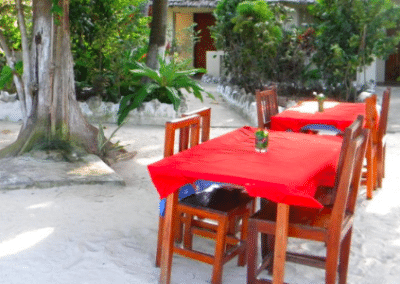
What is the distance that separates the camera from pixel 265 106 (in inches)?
223

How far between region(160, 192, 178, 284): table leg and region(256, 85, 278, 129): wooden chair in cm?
226

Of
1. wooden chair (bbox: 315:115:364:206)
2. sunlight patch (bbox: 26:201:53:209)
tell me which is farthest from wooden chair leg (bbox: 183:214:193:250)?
sunlight patch (bbox: 26:201:53:209)

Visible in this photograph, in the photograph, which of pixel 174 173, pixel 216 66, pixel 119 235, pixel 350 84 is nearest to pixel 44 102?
pixel 119 235

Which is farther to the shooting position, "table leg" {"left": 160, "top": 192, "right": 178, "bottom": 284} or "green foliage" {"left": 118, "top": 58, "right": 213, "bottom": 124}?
"green foliage" {"left": 118, "top": 58, "right": 213, "bottom": 124}

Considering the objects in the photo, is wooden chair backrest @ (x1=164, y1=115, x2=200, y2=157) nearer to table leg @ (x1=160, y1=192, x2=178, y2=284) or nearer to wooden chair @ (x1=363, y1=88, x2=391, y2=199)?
table leg @ (x1=160, y1=192, x2=178, y2=284)

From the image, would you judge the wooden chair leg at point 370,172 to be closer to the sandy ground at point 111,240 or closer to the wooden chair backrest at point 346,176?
the sandy ground at point 111,240

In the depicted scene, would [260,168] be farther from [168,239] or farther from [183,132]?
[183,132]

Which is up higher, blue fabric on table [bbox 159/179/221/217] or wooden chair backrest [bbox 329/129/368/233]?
wooden chair backrest [bbox 329/129/368/233]

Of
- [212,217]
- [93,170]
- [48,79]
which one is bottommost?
[93,170]

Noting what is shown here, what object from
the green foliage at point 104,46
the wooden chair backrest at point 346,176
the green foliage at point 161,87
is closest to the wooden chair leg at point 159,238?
the wooden chair backrest at point 346,176

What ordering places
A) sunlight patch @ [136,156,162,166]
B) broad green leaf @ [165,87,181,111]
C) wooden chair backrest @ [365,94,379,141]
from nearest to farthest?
wooden chair backrest @ [365,94,379,141] < sunlight patch @ [136,156,162,166] < broad green leaf @ [165,87,181,111]

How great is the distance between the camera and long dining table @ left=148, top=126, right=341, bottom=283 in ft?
9.71

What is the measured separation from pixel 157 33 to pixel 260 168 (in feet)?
21.9

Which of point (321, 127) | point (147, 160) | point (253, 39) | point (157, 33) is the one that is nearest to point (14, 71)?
point (147, 160)
